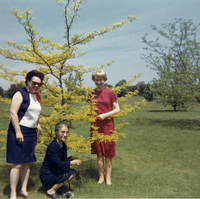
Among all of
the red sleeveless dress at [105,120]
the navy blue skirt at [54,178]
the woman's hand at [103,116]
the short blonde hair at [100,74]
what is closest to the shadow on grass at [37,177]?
the navy blue skirt at [54,178]

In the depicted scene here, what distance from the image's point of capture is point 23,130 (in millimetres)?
3152

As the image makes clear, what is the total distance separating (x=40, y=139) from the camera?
3.80 m

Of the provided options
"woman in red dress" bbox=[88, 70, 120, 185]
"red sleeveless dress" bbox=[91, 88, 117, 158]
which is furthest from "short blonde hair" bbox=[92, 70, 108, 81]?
"red sleeveless dress" bbox=[91, 88, 117, 158]

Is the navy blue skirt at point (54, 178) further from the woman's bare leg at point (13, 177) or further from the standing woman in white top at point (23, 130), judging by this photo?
the woman's bare leg at point (13, 177)

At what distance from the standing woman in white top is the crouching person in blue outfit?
272 millimetres

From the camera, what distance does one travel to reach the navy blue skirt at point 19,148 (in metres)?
3.08

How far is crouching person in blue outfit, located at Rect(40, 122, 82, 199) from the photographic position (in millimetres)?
3281

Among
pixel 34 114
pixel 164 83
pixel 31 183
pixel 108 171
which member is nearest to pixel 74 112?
pixel 34 114

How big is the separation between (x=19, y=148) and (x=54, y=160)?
547 mm

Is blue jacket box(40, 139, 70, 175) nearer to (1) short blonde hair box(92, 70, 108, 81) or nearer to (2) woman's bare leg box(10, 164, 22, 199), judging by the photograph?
(2) woman's bare leg box(10, 164, 22, 199)

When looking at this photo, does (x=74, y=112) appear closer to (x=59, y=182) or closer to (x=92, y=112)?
(x=92, y=112)

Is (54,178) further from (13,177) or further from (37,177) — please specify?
(37,177)

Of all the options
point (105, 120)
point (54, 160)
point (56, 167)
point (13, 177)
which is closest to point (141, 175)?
point (105, 120)

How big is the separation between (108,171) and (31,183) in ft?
4.74
